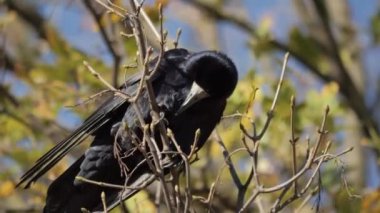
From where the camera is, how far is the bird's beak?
3.68 meters

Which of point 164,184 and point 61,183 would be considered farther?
point 61,183

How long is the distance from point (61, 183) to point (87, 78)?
1141mm

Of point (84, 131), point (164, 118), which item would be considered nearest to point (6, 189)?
point (84, 131)

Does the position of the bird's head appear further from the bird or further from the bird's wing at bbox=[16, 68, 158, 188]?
the bird's wing at bbox=[16, 68, 158, 188]

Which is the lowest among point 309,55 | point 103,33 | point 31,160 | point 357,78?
point 357,78

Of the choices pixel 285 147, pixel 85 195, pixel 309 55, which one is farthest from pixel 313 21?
pixel 85 195

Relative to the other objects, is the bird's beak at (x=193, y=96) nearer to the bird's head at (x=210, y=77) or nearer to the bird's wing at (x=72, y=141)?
the bird's head at (x=210, y=77)

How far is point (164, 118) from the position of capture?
360 cm

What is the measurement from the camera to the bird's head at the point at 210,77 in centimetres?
368

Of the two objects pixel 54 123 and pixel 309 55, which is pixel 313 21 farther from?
pixel 54 123

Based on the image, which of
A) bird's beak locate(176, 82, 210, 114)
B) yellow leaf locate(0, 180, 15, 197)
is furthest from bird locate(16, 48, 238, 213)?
yellow leaf locate(0, 180, 15, 197)

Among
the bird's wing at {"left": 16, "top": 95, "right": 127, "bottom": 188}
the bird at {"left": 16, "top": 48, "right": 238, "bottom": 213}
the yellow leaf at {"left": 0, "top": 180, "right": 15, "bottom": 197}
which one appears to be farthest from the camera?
the yellow leaf at {"left": 0, "top": 180, "right": 15, "bottom": 197}

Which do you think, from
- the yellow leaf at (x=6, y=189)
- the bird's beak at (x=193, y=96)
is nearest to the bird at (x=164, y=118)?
the bird's beak at (x=193, y=96)

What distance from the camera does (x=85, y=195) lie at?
3797 mm
